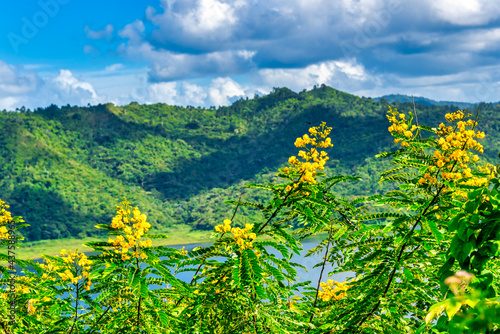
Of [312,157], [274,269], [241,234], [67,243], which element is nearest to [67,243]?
[67,243]

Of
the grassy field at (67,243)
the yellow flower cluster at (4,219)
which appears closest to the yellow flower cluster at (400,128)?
the yellow flower cluster at (4,219)

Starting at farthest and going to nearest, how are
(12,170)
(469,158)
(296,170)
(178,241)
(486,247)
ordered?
1. (12,170)
2. (178,241)
3. (296,170)
4. (469,158)
5. (486,247)

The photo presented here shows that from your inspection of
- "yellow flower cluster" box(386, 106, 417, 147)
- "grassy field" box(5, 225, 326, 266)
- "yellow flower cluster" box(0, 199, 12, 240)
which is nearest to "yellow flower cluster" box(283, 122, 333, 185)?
"yellow flower cluster" box(386, 106, 417, 147)

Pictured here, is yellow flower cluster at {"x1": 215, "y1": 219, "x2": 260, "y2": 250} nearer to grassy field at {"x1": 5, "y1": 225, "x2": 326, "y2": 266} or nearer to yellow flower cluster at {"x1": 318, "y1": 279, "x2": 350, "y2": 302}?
yellow flower cluster at {"x1": 318, "y1": 279, "x2": 350, "y2": 302}

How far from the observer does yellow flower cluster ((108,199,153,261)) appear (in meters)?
3.07

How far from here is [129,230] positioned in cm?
309

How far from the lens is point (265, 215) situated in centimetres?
363

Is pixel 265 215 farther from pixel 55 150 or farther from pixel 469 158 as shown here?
pixel 55 150

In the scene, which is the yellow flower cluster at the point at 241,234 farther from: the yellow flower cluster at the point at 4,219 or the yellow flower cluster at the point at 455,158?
the yellow flower cluster at the point at 4,219

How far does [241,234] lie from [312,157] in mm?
958

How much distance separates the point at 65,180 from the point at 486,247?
186 metres

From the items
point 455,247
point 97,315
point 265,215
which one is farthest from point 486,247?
point 97,315

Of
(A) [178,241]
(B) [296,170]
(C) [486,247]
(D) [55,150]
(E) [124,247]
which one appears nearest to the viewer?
(C) [486,247]

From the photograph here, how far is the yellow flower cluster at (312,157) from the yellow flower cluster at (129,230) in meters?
1.22
